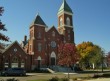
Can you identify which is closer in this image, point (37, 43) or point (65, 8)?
point (37, 43)

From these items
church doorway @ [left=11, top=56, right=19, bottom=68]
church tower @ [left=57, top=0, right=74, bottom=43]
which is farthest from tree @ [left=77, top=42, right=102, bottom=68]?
church doorway @ [left=11, top=56, right=19, bottom=68]

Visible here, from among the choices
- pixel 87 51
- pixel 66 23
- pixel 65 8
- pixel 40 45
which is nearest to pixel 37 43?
pixel 40 45

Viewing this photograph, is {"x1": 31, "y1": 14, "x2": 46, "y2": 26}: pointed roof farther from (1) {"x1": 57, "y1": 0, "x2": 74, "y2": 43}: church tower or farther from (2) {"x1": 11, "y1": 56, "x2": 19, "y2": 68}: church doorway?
(2) {"x1": 11, "y1": 56, "x2": 19, "y2": 68}: church doorway

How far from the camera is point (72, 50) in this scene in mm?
36375

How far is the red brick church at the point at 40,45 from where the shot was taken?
59.3 metres

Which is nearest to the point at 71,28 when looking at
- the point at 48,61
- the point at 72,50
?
the point at 48,61

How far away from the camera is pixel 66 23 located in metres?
71.6

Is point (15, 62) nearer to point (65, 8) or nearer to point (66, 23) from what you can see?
point (66, 23)

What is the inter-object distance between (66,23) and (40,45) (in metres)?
12.1

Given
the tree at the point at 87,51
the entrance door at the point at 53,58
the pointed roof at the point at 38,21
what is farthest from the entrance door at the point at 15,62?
the tree at the point at 87,51

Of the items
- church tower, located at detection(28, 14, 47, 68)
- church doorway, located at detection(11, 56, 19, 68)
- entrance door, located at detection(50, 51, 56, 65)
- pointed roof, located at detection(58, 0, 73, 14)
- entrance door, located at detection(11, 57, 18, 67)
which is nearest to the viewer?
church doorway, located at detection(11, 56, 19, 68)

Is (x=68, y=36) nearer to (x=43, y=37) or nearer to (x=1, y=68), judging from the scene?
(x=43, y=37)

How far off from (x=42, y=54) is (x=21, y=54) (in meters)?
6.53

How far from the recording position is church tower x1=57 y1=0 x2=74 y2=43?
230 feet
